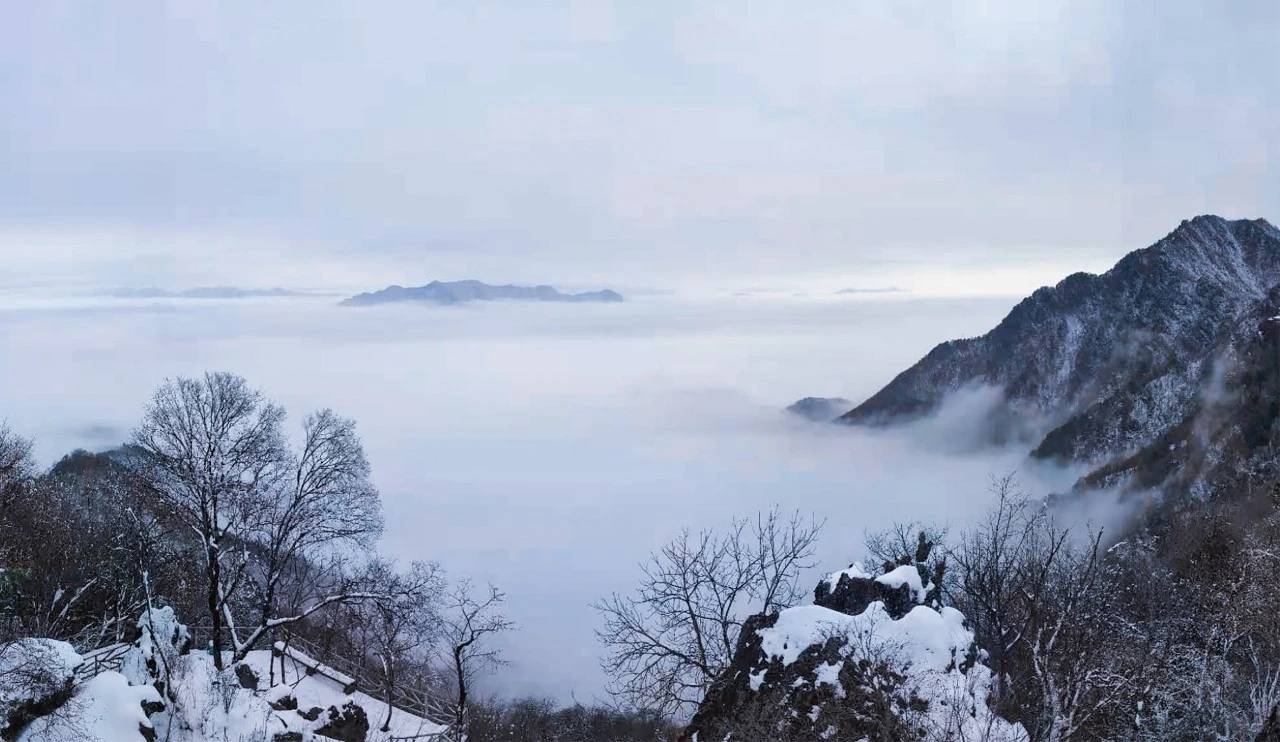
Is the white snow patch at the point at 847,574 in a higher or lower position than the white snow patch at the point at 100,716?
higher

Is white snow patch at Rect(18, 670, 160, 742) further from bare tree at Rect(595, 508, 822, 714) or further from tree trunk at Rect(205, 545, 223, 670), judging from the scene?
bare tree at Rect(595, 508, 822, 714)

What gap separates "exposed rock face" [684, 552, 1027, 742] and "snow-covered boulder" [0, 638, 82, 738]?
13168 millimetres

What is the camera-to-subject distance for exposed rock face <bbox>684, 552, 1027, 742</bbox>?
1596cm

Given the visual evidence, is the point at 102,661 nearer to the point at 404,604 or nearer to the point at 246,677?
the point at 246,677

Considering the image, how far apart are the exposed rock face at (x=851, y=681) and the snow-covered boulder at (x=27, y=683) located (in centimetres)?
1317

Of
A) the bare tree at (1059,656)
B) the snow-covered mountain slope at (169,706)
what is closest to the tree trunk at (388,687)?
the snow-covered mountain slope at (169,706)

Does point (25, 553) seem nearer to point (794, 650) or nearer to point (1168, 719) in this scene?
point (794, 650)

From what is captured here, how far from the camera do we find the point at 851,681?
55.7 feet

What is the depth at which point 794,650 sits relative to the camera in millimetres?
17969

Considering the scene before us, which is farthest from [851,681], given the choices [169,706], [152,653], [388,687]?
[388,687]

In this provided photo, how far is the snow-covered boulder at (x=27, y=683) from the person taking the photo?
16844 millimetres

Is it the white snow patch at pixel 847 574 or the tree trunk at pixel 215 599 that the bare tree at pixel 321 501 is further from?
the white snow patch at pixel 847 574

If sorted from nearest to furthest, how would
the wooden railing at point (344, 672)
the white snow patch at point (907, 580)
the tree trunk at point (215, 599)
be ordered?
the white snow patch at point (907, 580) → the tree trunk at point (215, 599) → the wooden railing at point (344, 672)

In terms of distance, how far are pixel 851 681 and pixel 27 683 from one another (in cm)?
1650
